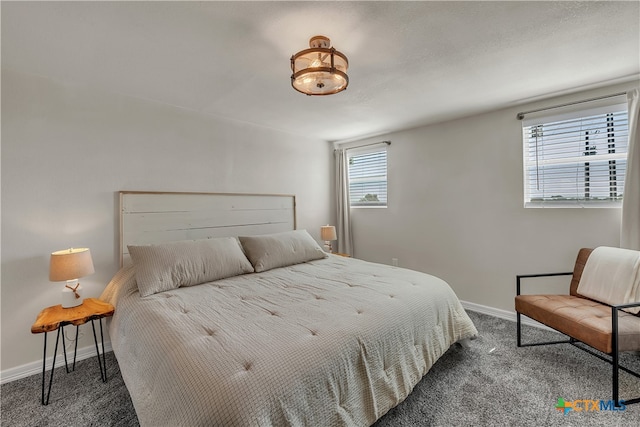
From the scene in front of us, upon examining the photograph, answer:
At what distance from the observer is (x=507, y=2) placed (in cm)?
142

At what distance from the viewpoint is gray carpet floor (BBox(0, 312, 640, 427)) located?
5.29 feet

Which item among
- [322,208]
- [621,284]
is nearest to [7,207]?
[322,208]

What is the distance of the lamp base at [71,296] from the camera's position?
6.76ft

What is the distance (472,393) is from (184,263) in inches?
92.1

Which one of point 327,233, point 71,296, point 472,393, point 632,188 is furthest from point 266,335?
point 632,188

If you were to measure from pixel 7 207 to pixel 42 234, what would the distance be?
0.28m

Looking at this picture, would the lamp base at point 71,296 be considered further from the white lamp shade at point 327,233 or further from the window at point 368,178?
the window at point 368,178

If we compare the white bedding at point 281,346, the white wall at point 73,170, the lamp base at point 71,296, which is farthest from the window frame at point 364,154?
the lamp base at point 71,296

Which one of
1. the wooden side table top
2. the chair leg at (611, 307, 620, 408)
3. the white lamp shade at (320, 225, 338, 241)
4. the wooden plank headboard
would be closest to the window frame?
the white lamp shade at (320, 225, 338, 241)

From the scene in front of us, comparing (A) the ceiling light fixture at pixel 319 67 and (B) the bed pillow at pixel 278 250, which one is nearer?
(A) the ceiling light fixture at pixel 319 67

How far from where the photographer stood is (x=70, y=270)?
1987 mm

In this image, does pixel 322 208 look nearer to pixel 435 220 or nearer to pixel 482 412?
pixel 435 220

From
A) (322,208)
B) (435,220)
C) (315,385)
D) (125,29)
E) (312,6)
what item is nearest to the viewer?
(315,385)

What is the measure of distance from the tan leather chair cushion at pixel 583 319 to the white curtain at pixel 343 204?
238 centimetres
